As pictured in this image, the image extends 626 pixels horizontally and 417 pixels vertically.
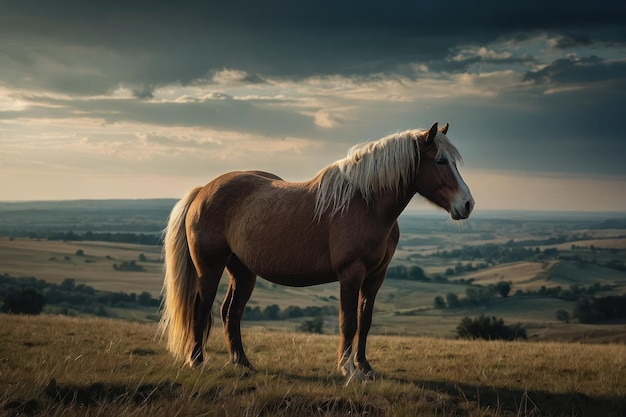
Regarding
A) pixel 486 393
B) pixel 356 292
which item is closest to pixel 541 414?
pixel 486 393

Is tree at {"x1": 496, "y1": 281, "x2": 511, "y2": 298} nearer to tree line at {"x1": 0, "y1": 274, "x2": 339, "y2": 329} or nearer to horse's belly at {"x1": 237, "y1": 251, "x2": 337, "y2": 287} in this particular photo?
tree line at {"x1": 0, "y1": 274, "x2": 339, "y2": 329}

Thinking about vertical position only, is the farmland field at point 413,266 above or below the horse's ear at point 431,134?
below

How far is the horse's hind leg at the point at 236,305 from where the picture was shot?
945 cm

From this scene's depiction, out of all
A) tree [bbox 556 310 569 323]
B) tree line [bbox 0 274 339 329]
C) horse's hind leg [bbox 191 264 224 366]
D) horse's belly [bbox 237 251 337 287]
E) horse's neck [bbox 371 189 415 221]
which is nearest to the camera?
horse's neck [bbox 371 189 415 221]

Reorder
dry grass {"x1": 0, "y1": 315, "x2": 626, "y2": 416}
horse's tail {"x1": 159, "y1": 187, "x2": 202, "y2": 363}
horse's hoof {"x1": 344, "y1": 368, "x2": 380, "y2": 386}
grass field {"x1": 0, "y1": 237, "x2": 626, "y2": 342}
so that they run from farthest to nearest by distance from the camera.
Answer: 1. grass field {"x1": 0, "y1": 237, "x2": 626, "y2": 342}
2. horse's tail {"x1": 159, "y1": 187, "x2": 202, "y2": 363}
3. horse's hoof {"x1": 344, "y1": 368, "x2": 380, "y2": 386}
4. dry grass {"x1": 0, "y1": 315, "x2": 626, "y2": 416}

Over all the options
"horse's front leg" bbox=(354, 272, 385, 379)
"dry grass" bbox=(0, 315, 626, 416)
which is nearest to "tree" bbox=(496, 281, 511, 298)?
"dry grass" bbox=(0, 315, 626, 416)

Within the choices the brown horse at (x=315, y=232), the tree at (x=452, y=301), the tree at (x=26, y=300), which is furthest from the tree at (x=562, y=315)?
the brown horse at (x=315, y=232)

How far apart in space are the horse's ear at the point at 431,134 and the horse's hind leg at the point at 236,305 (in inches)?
141

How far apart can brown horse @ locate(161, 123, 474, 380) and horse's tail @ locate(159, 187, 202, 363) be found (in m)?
0.02

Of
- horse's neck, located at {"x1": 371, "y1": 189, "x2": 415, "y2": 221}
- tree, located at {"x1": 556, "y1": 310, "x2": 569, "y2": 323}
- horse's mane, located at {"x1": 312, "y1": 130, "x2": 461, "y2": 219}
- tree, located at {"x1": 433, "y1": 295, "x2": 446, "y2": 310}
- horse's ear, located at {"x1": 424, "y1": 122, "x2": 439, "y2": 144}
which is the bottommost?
tree, located at {"x1": 433, "y1": 295, "x2": 446, "y2": 310}

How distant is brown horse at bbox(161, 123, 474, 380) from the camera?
8.12 meters

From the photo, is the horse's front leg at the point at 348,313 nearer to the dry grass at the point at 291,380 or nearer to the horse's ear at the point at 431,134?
the dry grass at the point at 291,380

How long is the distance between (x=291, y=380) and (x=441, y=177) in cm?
341

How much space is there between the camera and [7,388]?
6.43m
